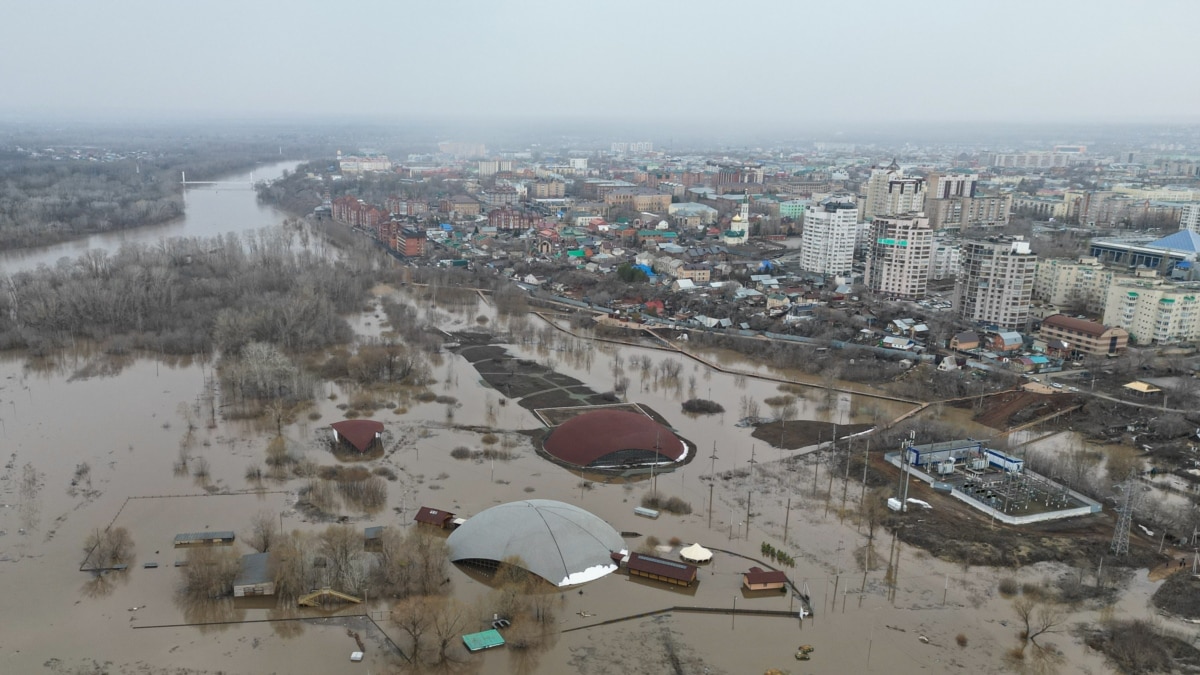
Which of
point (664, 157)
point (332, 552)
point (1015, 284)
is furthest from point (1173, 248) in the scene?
point (664, 157)

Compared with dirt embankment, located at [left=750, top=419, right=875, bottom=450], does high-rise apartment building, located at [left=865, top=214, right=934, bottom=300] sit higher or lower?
higher

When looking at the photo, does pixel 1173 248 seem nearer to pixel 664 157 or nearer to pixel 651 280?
pixel 651 280

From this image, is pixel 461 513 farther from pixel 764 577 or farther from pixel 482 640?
pixel 764 577

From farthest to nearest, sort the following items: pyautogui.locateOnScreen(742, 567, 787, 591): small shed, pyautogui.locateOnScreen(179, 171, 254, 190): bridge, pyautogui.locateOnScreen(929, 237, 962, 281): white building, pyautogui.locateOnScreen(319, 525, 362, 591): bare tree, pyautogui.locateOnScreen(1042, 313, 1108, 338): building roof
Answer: pyautogui.locateOnScreen(179, 171, 254, 190): bridge, pyautogui.locateOnScreen(929, 237, 962, 281): white building, pyautogui.locateOnScreen(1042, 313, 1108, 338): building roof, pyautogui.locateOnScreen(742, 567, 787, 591): small shed, pyautogui.locateOnScreen(319, 525, 362, 591): bare tree

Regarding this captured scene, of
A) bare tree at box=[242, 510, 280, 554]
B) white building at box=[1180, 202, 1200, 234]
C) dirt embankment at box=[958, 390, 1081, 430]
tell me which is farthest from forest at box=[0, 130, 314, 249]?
white building at box=[1180, 202, 1200, 234]

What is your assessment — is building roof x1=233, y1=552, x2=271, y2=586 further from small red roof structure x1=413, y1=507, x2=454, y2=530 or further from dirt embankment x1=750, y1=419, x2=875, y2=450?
dirt embankment x1=750, y1=419, x2=875, y2=450

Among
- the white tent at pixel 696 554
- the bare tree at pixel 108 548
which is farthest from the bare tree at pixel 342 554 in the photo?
the white tent at pixel 696 554

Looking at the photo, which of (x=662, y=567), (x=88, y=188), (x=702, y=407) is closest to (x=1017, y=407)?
(x=702, y=407)
